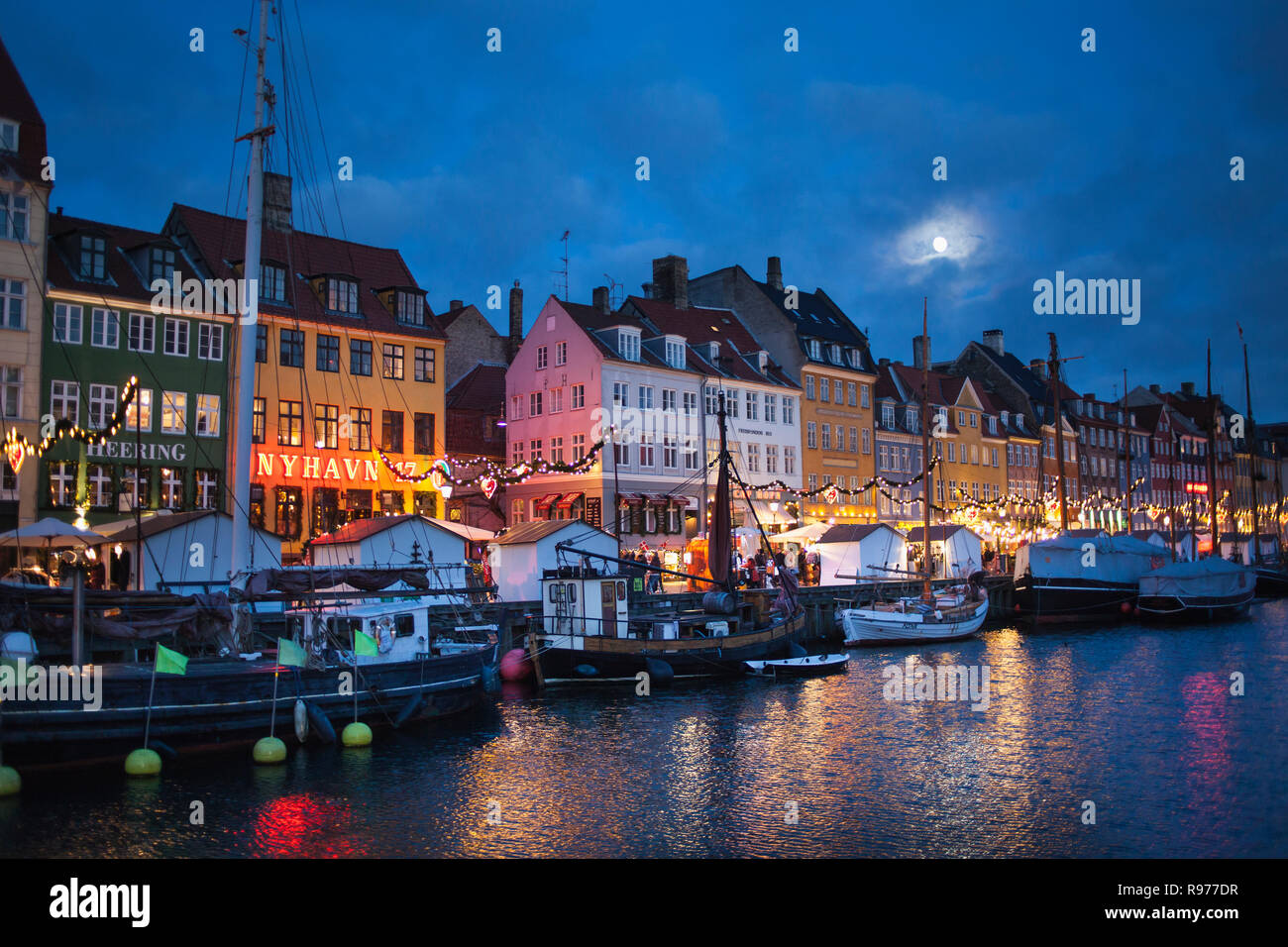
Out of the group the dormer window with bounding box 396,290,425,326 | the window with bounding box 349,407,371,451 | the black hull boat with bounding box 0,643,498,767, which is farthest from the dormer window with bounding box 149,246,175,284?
the black hull boat with bounding box 0,643,498,767

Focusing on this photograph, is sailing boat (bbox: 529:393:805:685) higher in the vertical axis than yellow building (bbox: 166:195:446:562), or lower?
lower

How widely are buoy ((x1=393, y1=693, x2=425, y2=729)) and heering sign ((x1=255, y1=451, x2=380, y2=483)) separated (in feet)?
64.3

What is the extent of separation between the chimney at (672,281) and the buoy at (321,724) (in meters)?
43.5

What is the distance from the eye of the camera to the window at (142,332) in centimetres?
4044

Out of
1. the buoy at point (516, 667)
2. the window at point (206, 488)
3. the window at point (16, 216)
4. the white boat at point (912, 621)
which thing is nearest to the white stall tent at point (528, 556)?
the buoy at point (516, 667)

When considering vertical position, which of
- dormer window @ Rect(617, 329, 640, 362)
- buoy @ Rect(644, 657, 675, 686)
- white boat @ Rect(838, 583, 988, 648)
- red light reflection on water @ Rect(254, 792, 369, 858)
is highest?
dormer window @ Rect(617, 329, 640, 362)

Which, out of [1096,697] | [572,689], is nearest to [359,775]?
[572,689]

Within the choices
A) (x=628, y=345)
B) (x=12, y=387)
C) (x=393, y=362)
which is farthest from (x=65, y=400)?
(x=628, y=345)

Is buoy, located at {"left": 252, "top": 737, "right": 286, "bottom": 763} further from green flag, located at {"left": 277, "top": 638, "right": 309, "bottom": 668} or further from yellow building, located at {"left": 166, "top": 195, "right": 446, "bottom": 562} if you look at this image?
yellow building, located at {"left": 166, "top": 195, "right": 446, "bottom": 562}

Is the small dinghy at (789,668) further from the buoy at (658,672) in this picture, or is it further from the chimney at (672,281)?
the chimney at (672,281)

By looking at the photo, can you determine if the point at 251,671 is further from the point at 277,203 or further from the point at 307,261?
the point at 277,203

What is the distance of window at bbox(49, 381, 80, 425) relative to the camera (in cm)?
3788

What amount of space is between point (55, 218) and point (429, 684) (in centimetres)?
2563
